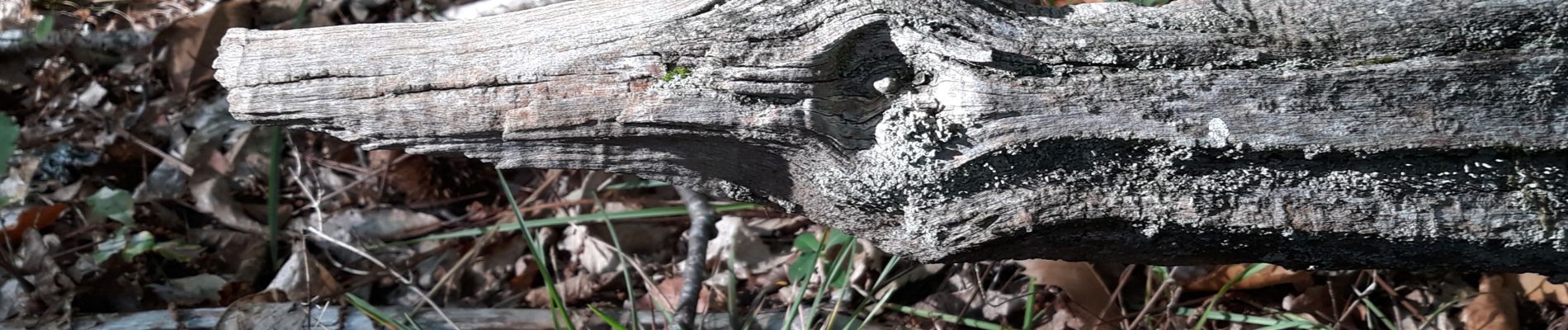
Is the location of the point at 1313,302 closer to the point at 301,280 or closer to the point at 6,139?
the point at 301,280

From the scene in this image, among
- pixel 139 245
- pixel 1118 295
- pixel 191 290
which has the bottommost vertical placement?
pixel 191 290

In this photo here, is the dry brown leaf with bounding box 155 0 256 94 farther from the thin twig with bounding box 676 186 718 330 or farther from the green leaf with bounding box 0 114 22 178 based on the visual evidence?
the thin twig with bounding box 676 186 718 330

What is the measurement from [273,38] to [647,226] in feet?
4.33

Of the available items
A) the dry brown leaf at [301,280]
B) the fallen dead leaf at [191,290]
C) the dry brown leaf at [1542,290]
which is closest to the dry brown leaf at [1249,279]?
the dry brown leaf at [1542,290]

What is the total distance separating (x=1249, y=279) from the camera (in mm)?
2029

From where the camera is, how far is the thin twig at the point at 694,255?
6.81ft

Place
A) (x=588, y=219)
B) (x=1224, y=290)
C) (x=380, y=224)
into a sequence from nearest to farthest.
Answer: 1. (x=1224, y=290)
2. (x=588, y=219)
3. (x=380, y=224)

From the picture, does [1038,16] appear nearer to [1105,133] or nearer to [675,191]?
[1105,133]

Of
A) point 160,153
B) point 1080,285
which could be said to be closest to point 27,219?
point 160,153

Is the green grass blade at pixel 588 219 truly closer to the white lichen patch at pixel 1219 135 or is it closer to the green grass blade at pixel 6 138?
the green grass blade at pixel 6 138

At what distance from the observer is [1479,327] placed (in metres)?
A: 1.89

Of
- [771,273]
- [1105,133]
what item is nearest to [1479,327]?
[1105,133]

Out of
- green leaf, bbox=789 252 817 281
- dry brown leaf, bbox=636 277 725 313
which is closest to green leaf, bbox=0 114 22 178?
dry brown leaf, bbox=636 277 725 313

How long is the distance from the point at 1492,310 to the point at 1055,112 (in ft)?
4.50
